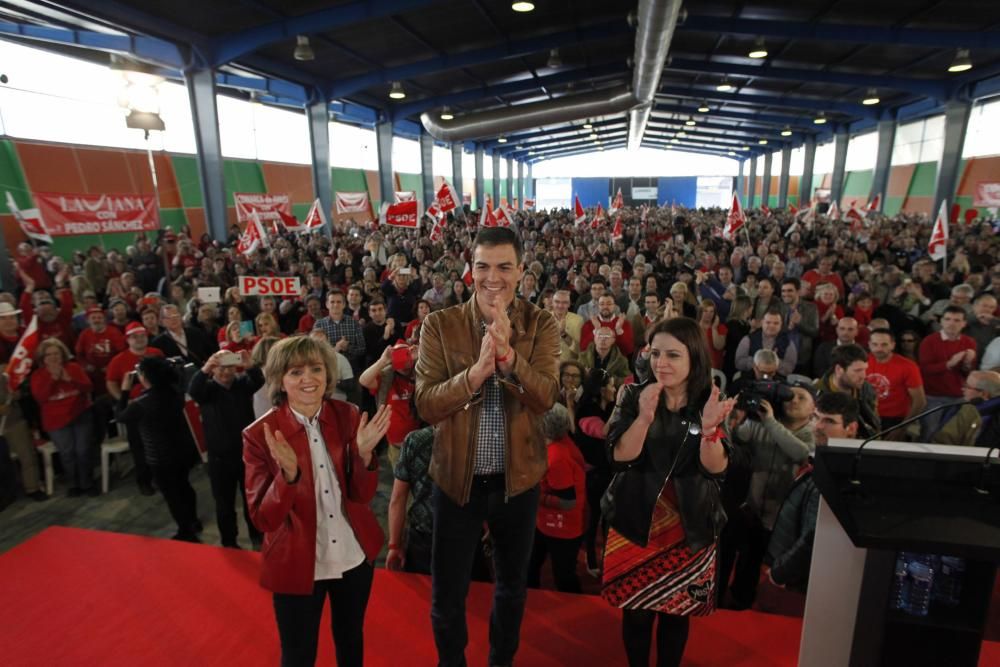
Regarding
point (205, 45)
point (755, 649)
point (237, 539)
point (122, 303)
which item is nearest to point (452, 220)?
point (205, 45)

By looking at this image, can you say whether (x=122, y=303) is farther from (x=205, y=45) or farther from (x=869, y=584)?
(x=205, y=45)

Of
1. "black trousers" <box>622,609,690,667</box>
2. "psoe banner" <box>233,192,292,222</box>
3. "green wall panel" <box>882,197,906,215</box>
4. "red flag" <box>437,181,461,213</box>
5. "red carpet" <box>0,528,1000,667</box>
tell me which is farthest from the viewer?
"green wall panel" <box>882,197,906,215</box>

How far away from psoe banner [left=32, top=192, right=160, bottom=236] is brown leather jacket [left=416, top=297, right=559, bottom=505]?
10.7 metres

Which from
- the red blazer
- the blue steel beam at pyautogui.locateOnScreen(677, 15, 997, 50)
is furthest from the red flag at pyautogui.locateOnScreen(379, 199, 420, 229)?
the red blazer

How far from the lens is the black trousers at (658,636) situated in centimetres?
229

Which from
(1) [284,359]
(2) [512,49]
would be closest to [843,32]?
(2) [512,49]

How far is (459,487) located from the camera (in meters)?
2.12

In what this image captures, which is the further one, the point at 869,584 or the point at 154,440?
the point at 154,440

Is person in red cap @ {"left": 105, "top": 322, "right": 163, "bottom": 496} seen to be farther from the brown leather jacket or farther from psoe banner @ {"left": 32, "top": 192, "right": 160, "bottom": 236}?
psoe banner @ {"left": 32, "top": 192, "right": 160, "bottom": 236}

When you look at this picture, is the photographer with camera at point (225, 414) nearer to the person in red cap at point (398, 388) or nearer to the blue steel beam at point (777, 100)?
the person in red cap at point (398, 388)

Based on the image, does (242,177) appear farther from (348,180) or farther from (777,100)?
(777,100)

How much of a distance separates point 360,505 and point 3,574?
8.58 ft

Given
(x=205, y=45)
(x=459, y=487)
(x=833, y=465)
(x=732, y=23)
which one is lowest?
(x=459, y=487)

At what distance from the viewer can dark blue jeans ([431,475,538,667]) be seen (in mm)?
2189
